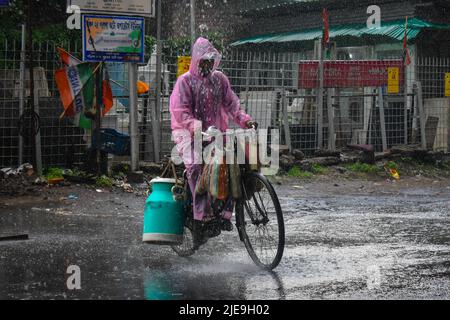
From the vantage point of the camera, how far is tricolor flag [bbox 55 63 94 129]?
12.1 meters

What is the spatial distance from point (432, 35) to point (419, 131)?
18.7ft

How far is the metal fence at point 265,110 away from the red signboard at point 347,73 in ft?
0.59

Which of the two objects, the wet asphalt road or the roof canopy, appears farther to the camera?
the roof canopy

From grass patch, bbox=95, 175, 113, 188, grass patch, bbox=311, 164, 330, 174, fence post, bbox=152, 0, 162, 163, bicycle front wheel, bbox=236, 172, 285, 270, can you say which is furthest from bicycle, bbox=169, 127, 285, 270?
grass patch, bbox=311, 164, 330, 174

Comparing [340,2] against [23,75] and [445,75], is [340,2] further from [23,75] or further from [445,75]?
[23,75]

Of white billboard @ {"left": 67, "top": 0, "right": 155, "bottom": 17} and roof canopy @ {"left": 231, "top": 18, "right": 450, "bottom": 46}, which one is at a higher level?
roof canopy @ {"left": 231, "top": 18, "right": 450, "bottom": 46}

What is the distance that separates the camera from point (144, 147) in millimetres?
13742

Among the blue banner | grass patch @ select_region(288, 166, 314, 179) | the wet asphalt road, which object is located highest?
the blue banner

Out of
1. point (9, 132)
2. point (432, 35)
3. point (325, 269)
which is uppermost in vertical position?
point (432, 35)

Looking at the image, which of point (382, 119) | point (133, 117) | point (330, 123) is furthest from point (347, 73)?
point (133, 117)

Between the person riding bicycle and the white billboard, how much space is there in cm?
520

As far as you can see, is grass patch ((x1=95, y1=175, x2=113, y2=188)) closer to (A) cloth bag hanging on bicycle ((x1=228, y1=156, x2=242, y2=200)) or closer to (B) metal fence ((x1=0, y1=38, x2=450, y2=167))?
(B) metal fence ((x1=0, y1=38, x2=450, y2=167))

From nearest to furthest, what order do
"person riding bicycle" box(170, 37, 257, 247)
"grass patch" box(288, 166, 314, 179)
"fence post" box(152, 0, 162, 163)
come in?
"person riding bicycle" box(170, 37, 257, 247)
"fence post" box(152, 0, 162, 163)
"grass patch" box(288, 166, 314, 179)

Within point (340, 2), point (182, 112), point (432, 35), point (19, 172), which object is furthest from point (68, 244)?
point (340, 2)
